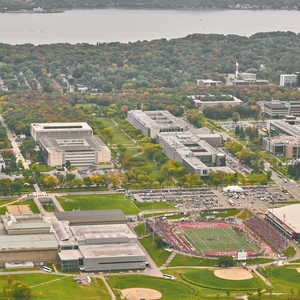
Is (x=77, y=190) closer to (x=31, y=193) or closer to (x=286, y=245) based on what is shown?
(x=31, y=193)

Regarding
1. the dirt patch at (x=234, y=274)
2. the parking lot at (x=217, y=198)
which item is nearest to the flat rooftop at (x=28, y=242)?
the dirt patch at (x=234, y=274)

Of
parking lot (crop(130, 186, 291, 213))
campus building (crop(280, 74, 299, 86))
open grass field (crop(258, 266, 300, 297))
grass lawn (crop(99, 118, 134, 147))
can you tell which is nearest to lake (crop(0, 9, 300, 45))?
campus building (crop(280, 74, 299, 86))

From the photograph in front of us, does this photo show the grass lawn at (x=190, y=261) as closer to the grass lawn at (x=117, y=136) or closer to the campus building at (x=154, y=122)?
the grass lawn at (x=117, y=136)

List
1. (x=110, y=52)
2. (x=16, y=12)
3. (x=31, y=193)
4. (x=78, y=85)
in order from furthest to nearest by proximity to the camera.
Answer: (x=16, y=12) → (x=110, y=52) → (x=78, y=85) → (x=31, y=193)

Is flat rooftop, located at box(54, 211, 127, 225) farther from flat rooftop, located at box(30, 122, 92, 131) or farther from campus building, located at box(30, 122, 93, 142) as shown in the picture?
flat rooftop, located at box(30, 122, 92, 131)

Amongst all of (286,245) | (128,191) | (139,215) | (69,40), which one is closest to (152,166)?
(128,191)
